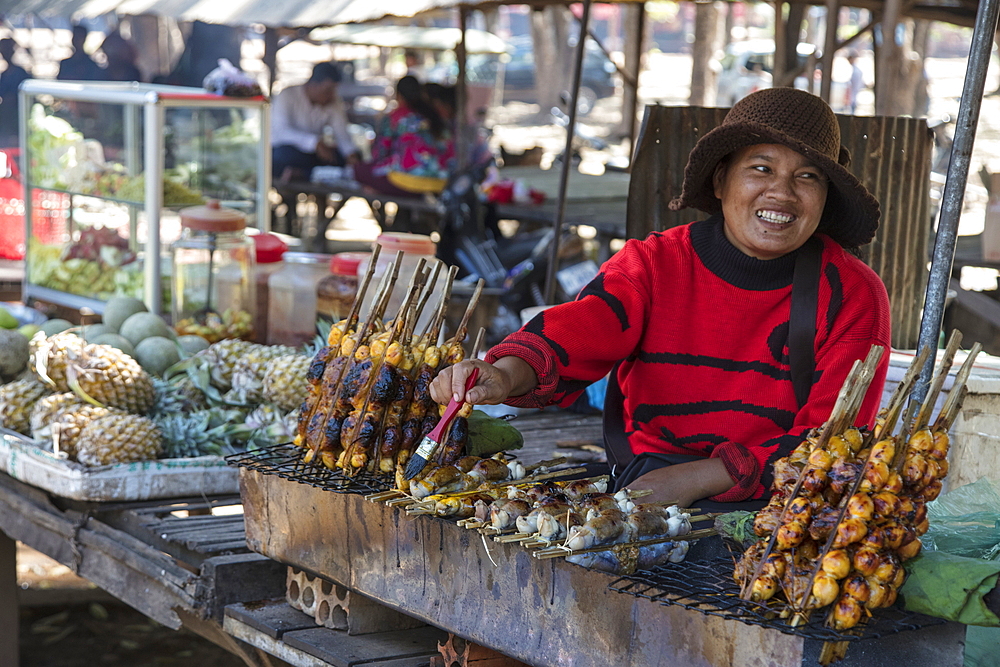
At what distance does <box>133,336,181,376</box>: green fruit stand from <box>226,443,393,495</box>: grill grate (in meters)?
1.47

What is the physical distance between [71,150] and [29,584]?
2.14 metres

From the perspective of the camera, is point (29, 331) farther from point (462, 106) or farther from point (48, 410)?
point (462, 106)

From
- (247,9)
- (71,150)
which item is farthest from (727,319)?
(247,9)

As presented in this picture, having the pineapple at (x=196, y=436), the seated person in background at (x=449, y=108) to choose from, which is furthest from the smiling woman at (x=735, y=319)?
the seated person in background at (x=449, y=108)

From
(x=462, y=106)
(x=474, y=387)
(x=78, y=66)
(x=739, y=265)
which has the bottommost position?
(x=474, y=387)

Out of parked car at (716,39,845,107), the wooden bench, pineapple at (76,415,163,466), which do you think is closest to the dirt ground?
pineapple at (76,415,163,466)

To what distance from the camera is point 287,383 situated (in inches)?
148

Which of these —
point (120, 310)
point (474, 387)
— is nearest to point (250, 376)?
point (120, 310)

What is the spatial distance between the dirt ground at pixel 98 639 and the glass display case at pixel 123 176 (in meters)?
1.37

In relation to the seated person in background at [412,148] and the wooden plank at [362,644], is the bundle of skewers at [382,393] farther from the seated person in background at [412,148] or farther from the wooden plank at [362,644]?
the seated person in background at [412,148]

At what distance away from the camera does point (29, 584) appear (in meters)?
5.23

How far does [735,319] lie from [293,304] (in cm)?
253

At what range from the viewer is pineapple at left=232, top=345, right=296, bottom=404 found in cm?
394

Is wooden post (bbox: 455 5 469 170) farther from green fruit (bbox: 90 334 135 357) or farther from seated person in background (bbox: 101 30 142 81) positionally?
seated person in background (bbox: 101 30 142 81)
